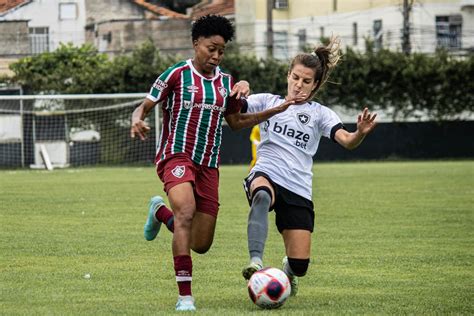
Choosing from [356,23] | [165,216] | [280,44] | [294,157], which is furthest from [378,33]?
[294,157]

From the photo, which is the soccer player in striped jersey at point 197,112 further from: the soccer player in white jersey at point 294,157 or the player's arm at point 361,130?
the player's arm at point 361,130

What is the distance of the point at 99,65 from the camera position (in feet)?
143

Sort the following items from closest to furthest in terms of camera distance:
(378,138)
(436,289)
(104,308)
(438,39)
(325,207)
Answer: (104,308) < (436,289) < (325,207) < (378,138) < (438,39)

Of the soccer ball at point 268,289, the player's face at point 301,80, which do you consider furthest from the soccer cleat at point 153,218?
the soccer ball at point 268,289

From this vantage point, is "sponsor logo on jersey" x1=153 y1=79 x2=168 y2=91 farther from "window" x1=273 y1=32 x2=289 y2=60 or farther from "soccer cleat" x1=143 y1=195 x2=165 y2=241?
"window" x1=273 y1=32 x2=289 y2=60

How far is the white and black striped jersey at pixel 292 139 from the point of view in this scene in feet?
27.7

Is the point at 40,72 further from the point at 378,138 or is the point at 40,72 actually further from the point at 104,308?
the point at 104,308

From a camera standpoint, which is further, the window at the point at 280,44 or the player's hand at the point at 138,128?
the window at the point at 280,44

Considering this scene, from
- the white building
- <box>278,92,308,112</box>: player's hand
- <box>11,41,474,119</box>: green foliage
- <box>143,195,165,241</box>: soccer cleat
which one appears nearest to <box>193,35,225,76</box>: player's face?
<box>278,92,308,112</box>: player's hand

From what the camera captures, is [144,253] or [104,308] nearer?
[104,308]

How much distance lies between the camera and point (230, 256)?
11.3 metres

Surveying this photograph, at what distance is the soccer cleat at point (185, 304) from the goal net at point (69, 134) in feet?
96.3

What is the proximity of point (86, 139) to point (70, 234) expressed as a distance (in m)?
25.2

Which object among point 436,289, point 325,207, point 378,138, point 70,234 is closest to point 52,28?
point 378,138
